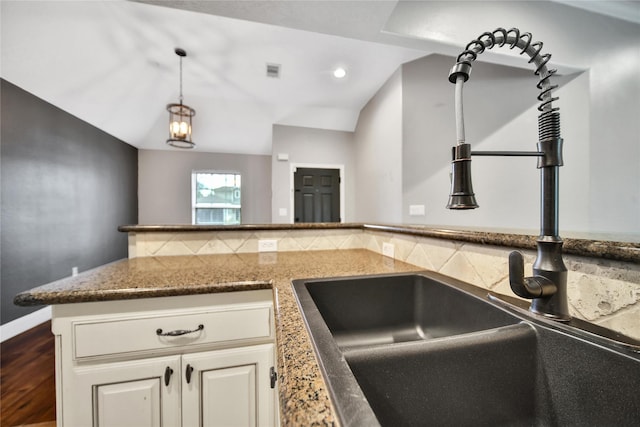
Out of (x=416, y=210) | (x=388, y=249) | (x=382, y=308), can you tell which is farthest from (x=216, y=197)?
(x=382, y=308)

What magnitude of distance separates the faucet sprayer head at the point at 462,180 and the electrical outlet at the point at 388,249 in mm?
743

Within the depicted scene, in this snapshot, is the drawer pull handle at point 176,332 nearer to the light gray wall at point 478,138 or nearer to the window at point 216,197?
the light gray wall at point 478,138

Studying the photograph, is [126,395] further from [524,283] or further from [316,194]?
[316,194]

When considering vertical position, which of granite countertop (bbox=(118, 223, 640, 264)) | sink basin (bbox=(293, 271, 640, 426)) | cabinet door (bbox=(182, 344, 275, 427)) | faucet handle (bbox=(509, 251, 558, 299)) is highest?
granite countertop (bbox=(118, 223, 640, 264))

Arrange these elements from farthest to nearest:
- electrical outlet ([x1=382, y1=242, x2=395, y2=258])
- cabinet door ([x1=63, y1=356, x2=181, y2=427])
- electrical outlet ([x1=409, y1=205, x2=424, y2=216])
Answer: electrical outlet ([x1=409, y1=205, x2=424, y2=216]) → electrical outlet ([x1=382, y1=242, x2=395, y2=258]) → cabinet door ([x1=63, y1=356, x2=181, y2=427])

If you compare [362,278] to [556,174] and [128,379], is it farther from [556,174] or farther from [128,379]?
[128,379]

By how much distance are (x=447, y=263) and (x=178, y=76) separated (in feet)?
12.8

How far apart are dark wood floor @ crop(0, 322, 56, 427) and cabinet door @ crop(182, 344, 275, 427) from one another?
4.68ft

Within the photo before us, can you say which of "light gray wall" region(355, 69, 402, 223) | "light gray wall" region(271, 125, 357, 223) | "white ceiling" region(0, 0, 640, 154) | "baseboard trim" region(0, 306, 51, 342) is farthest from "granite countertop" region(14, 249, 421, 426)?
"light gray wall" region(271, 125, 357, 223)

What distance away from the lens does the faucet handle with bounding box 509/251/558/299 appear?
16.9 inches

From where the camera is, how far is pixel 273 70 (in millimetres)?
2896

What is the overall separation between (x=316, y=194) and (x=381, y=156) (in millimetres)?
1370

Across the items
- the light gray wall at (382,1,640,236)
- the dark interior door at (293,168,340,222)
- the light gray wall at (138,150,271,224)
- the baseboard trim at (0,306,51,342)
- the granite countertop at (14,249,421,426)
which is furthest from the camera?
the light gray wall at (138,150,271,224)

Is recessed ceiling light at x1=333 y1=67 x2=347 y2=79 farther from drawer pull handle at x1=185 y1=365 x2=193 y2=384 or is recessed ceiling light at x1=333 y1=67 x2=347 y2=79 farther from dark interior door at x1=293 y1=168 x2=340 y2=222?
drawer pull handle at x1=185 y1=365 x2=193 y2=384
